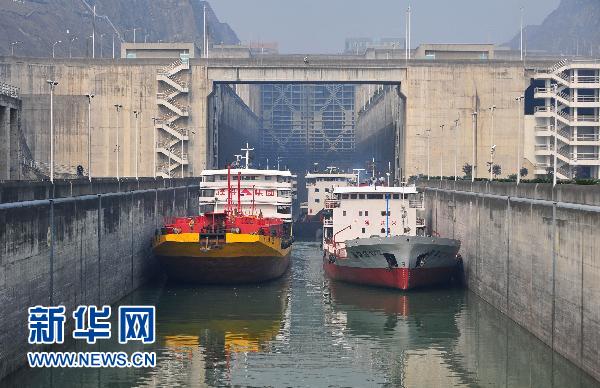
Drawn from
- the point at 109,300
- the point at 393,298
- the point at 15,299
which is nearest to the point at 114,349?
the point at 15,299

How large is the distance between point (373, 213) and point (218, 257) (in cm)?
1304

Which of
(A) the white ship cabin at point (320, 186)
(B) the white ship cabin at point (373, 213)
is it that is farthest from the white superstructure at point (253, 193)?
(A) the white ship cabin at point (320, 186)

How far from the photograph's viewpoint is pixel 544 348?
4331 cm

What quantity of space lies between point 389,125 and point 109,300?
9380 cm

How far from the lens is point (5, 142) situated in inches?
2798

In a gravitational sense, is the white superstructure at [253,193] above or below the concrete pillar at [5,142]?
below

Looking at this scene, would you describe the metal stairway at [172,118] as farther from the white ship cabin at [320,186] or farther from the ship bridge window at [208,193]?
the ship bridge window at [208,193]

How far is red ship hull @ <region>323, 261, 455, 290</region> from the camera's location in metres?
64.1

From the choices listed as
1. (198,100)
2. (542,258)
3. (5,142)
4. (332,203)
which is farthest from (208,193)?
(542,258)

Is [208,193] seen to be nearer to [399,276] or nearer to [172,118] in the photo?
[172,118]

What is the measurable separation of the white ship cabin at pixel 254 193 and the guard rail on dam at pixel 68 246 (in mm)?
8671

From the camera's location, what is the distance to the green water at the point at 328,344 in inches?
1540

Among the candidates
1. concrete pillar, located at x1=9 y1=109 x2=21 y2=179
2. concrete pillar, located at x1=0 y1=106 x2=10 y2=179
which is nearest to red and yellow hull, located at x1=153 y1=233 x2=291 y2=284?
concrete pillar, located at x1=0 y1=106 x2=10 y2=179

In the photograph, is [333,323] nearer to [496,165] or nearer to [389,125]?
[496,165]
